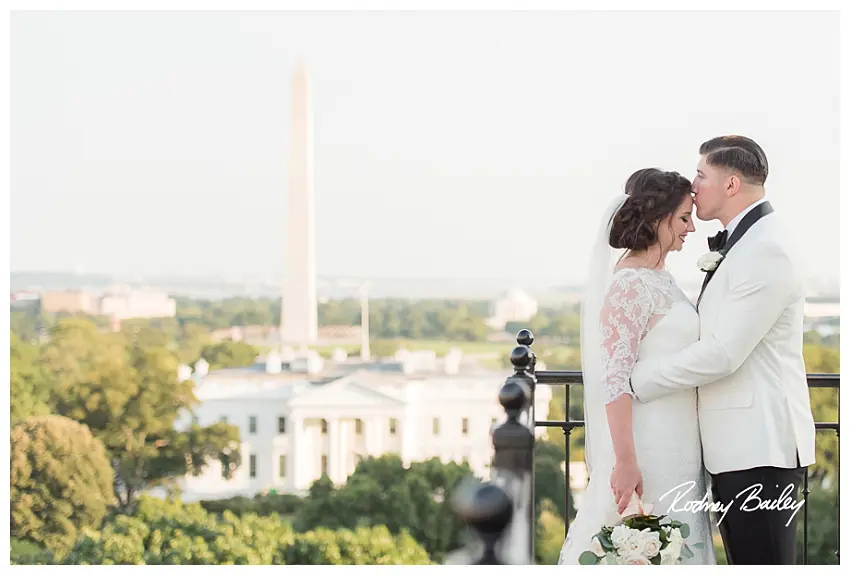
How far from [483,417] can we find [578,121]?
10500mm

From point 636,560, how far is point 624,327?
1.49 feet

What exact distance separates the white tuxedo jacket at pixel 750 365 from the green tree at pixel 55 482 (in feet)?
88.6

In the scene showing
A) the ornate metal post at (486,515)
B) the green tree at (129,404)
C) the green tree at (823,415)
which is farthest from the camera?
the green tree at (129,404)

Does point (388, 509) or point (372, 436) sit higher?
point (372, 436)

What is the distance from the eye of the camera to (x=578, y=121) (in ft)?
118

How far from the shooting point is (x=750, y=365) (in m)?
2.12

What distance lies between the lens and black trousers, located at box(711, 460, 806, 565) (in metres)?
2.10

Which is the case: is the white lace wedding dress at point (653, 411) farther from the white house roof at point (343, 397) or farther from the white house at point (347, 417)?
the white house roof at point (343, 397)

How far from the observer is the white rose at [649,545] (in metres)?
2.08

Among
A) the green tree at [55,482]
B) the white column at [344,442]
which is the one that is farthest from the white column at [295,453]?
the green tree at [55,482]

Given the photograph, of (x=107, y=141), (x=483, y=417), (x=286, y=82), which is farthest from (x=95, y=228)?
(x=483, y=417)

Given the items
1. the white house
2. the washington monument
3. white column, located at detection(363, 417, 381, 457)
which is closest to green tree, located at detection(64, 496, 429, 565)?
the white house

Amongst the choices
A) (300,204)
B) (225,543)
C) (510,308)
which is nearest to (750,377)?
(225,543)
